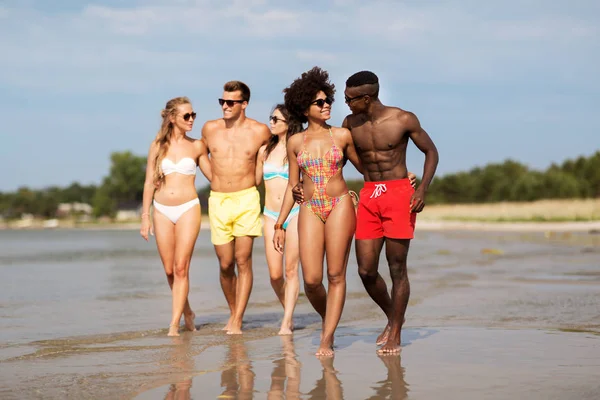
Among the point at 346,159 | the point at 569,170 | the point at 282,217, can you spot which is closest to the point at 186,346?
the point at 282,217

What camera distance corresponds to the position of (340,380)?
559 cm

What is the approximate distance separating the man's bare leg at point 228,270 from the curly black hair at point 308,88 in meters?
1.97

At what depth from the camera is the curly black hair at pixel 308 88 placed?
6.73 meters

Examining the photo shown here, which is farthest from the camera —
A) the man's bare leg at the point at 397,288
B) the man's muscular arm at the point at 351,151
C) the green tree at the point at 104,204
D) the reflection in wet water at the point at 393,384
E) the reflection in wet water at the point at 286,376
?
the green tree at the point at 104,204

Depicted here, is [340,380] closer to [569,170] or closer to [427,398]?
[427,398]

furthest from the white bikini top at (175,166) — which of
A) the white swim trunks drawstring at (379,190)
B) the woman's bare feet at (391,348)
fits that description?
the woman's bare feet at (391,348)

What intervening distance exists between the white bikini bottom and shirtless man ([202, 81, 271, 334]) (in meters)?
0.19

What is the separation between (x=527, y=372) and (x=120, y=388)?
2662mm

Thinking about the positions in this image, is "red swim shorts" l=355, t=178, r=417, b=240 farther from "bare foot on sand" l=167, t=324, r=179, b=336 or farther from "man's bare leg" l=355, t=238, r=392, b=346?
"bare foot on sand" l=167, t=324, r=179, b=336

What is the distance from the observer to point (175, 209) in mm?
8219

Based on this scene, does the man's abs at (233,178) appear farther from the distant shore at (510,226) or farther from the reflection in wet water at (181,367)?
the distant shore at (510,226)

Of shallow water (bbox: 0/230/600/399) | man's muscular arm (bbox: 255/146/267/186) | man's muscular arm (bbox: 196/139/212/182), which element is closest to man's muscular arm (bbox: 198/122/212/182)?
man's muscular arm (bbox: 196/139/212/182)

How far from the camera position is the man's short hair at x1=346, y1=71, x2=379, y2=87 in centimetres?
663

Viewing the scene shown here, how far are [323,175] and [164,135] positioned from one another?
7.59 ft
